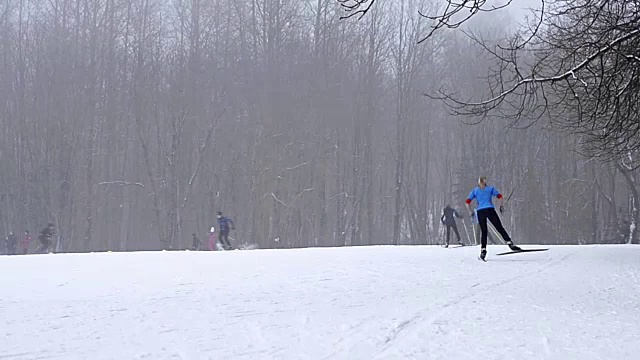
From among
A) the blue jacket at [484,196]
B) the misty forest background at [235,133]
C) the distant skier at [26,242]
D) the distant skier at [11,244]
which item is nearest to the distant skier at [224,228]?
the misty forest background at [235,133]

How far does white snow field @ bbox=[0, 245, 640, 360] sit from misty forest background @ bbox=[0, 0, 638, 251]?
39394 mm

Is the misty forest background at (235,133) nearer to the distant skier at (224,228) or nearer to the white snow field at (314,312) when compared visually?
the distant skier at (224,228)

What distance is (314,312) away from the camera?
28.6 ft

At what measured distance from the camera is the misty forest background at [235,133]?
53.2 m

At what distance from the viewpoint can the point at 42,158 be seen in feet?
175

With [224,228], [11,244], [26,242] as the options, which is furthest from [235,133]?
[224,228]

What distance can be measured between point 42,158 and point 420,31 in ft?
101

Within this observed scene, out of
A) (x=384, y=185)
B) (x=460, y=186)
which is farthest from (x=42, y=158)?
(x=460, y=186)

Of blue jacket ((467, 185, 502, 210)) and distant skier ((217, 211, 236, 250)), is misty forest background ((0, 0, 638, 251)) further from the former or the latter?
blue jacket ((467, 185, 502, 210))

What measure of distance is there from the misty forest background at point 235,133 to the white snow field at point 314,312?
39394mm

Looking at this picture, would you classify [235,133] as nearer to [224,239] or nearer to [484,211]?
[224,239]

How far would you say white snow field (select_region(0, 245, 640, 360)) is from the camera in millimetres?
6746

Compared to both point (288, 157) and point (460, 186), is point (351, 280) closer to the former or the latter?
point (288, 157)

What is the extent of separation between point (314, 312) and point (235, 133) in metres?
47.4
